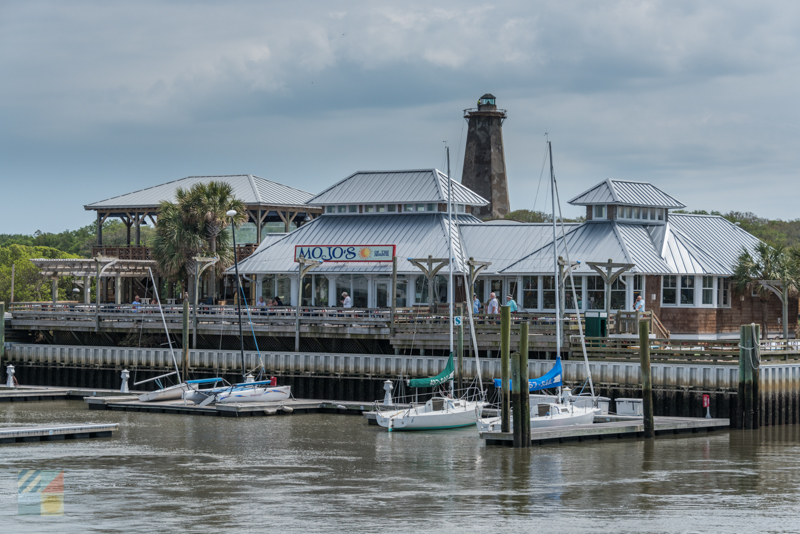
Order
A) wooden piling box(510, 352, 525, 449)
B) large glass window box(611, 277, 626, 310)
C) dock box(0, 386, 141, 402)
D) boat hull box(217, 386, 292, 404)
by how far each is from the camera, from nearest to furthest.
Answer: wooden piling box(510, 352, 525, 449) → boat hull box(217, 386, 292, 404) → dock box(0, 386, 141, 402) → large glass window box(611, 277, 626, 310)

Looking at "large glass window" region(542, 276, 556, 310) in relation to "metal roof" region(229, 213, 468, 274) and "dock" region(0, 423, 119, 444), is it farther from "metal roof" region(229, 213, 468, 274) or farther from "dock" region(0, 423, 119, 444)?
"dock" region(0, 423, 119, 444)

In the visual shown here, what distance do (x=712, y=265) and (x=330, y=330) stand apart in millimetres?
16002

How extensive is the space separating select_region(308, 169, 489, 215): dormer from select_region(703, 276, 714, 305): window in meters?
12.3

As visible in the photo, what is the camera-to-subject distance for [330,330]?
143ft

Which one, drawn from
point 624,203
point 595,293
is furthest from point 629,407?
point 624,203

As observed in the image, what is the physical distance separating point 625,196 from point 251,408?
19894mm

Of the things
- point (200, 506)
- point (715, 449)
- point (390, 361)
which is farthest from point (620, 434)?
point (200, 506)

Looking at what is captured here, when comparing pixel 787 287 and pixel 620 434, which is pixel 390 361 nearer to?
pixel 620 434

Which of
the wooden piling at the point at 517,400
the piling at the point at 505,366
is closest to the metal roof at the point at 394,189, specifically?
the piling at the point at 505,366

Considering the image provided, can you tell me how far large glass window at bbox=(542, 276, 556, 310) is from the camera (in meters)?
46.2

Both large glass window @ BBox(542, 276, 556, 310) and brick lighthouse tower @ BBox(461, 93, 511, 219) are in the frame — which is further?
brick lighthouse tower @ BBox(461, 93, 511, 219)

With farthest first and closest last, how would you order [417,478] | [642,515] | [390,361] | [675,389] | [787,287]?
Answer: 1. [787,287]
2. [390,361]
3. [675,389]
4. [417,478]
5. [642,515]

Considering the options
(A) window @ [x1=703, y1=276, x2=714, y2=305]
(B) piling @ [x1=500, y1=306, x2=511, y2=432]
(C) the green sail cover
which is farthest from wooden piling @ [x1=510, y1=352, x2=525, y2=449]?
(A) window @ [x1=703, y1=276, x2=714, y2=305]

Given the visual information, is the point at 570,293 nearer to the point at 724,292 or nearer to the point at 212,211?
the point at 724,292
